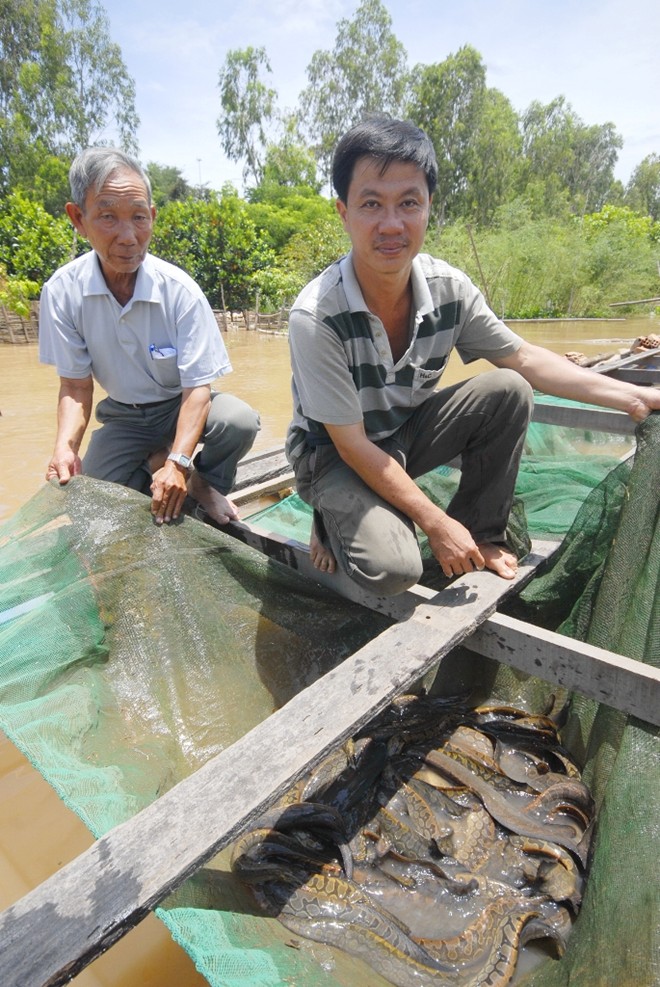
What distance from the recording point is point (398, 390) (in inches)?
94.3

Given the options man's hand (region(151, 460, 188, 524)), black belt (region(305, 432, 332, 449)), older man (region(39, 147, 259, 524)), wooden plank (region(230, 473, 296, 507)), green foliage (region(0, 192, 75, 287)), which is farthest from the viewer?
green foliage (region(0, 192, 75, 287))

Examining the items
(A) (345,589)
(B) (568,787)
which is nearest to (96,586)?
(A) (345,589)

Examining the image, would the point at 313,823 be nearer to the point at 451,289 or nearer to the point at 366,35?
the point at 451,289

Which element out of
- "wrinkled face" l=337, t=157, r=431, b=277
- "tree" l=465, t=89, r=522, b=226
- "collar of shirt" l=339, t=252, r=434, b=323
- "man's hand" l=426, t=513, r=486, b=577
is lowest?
"man's hand" l=426, t=513, r=486, b=577

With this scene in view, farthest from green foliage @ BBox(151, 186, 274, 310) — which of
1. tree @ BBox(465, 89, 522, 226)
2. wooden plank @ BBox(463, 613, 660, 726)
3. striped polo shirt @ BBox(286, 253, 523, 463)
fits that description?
wooden plank @ BBox(463, 613, 660, 726)

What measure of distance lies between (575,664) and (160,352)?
7.79 feet

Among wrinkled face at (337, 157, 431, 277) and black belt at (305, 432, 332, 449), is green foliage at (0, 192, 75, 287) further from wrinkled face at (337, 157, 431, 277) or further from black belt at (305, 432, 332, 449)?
wrinkled face at (337, 157, 431, 277)

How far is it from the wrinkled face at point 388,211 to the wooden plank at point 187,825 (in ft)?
4.24

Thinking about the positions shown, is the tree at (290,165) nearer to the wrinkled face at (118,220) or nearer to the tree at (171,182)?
the tree at (171,182)

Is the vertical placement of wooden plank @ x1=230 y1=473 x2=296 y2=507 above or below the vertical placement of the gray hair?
below

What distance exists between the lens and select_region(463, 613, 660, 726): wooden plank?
168 centimetres

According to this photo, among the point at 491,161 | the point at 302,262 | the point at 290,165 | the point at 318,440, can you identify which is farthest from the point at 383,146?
the point at 290,165

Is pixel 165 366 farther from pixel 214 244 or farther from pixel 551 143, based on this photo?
pixel 551 143

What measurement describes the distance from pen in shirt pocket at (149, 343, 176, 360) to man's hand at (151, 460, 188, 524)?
27.7 inches
